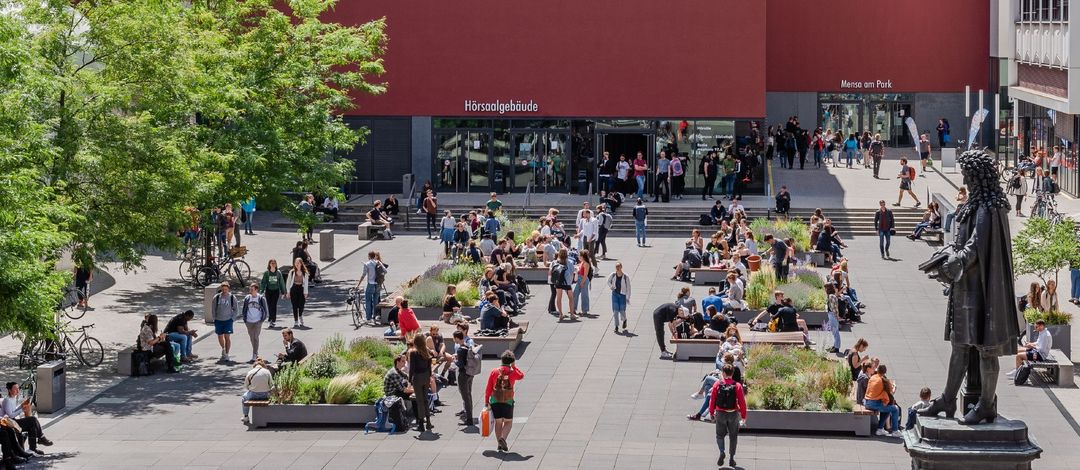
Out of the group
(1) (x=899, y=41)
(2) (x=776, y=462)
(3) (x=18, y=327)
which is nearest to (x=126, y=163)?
(3) (x=18, y=327)

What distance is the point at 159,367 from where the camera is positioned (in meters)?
27.6

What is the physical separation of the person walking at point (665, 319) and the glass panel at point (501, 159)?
26.2 metres

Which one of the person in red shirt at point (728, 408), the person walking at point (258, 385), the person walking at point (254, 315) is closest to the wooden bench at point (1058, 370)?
the person in red shirt at point (728, 408)

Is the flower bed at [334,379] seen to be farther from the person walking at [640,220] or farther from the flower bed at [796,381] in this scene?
the person walking at [640,220]

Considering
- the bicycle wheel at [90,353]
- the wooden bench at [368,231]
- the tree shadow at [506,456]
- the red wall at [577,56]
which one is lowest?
the tree shadow at [506,456]

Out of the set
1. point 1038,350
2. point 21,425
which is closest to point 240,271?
point 21,425

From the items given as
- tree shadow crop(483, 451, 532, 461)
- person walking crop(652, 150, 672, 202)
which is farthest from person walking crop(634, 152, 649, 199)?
tree shadow crop(483, 451, 532, 461)

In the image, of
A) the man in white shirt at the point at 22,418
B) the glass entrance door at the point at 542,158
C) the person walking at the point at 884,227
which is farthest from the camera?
the glass entrance door at the point at 542,158

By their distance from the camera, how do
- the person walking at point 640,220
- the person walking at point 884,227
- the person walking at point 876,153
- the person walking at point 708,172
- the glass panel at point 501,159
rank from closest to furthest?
the person walking at point 884,227 < the person walking at point 640,220 < the person walking at point 708,172 < the glass panel at point 501,159 < the person walking at point 876,153

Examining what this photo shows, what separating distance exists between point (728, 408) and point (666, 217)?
29226 millimetres

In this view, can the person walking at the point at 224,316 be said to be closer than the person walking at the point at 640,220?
Yes

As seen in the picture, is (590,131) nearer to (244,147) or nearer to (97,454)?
→ (244,147)

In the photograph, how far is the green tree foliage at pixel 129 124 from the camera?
76.9 ft

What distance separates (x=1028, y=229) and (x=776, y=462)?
394 inches
